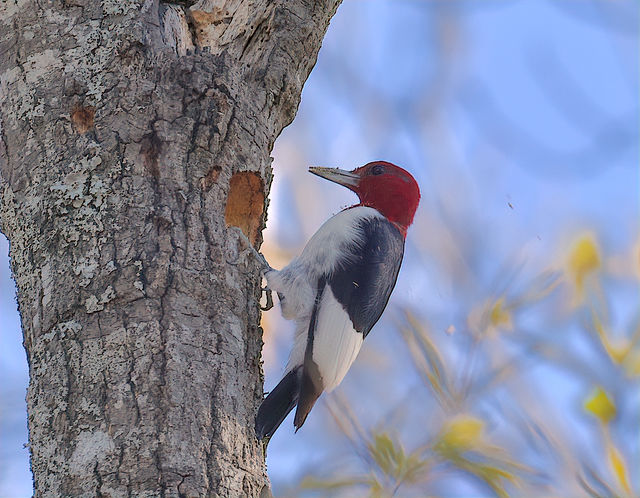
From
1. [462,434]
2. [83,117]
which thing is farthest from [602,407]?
[83,117]

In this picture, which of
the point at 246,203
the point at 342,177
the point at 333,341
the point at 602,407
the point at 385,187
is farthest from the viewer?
the point at 342,177

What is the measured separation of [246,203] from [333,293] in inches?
27.4

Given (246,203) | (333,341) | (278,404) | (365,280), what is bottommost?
(278,404)

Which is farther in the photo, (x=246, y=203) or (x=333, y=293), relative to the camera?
(x=333, y=293)

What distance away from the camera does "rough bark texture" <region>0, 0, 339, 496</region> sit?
2197mm

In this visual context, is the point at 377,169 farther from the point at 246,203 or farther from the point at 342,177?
the point at 246,203

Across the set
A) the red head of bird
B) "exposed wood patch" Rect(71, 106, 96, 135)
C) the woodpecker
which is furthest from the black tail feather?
the red head of bird

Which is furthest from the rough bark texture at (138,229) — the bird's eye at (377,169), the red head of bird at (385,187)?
the bird's eye at (377,169)

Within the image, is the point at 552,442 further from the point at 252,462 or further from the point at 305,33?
the point at 305,33

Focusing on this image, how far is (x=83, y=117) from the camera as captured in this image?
2.73m

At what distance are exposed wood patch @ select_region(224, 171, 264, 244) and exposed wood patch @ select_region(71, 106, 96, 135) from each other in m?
0.51

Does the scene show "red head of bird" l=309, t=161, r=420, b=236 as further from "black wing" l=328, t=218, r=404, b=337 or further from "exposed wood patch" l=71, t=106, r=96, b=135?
"exposed wood patch" l=71, t=106, r=96, b=135

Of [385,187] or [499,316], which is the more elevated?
[385,187]

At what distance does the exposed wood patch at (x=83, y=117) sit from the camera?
271 centimetres
